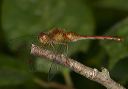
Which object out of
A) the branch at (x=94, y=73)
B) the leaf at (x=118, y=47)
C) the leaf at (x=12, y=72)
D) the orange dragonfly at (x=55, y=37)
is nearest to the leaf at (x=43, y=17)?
the leaf at (x=12, y=72)

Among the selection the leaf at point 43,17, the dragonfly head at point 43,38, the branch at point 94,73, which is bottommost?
the branch at point 94,73

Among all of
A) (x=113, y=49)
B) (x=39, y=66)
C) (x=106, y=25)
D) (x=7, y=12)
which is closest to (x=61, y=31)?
(x=113, y=49)

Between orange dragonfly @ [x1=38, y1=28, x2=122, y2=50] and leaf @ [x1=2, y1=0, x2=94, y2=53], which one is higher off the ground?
leaf @ [x1=2, y1=0, x2=94, y2=53]

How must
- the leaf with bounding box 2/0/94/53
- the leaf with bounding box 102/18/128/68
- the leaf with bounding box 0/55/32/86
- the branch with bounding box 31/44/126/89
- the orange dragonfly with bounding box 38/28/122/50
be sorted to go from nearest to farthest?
the branch with bounding box 31/44/126/89 → the orange dragonfly with bounding box 38/28/122/50 → the leaf with bounding box 102/18/128/68 → the leaf with bounding box 0/55/32/86 → the leaf with bounding box 2/0/94/53

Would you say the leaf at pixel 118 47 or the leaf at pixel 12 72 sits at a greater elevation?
the leaf at pixel 118 47

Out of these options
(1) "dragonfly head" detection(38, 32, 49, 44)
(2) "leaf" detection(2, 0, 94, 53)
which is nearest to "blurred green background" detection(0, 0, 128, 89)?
(2) "leaf" detection(2, 0, 94, 53)

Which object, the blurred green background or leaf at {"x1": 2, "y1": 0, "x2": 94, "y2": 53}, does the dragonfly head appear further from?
leaf at {"x1": 2, "y1": 0, "x2": 94, "y2": 53}

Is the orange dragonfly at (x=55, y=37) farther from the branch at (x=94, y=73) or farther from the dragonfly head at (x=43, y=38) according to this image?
the branch at (x=94, y=73)
